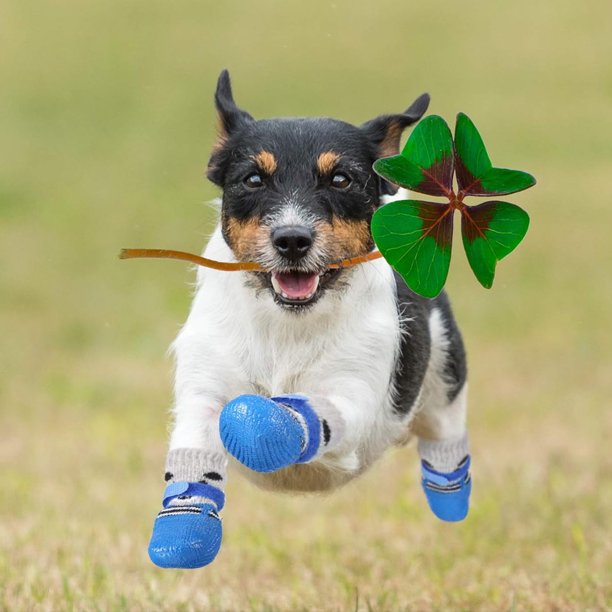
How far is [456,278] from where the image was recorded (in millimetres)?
17438

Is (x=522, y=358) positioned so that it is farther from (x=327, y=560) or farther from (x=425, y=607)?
(x=425, y=607)

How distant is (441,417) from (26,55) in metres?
22.9

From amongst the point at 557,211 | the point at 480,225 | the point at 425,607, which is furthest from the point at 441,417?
the point at 557,211

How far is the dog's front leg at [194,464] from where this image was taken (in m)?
3.82

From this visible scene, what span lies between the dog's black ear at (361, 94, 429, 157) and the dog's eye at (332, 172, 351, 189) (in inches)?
11.3

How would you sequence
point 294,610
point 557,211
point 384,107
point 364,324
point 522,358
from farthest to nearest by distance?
point 384,107, point 557,211, point 522,358, point 294,610, point 364,324

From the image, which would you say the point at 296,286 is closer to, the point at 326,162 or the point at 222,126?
the point at 326,162

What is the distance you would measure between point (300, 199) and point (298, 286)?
288mm

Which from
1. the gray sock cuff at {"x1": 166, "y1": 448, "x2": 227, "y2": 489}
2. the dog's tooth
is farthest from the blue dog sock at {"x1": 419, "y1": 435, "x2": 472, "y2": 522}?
the dog's tooth

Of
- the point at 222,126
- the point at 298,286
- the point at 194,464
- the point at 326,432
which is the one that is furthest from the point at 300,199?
the point at 194,464

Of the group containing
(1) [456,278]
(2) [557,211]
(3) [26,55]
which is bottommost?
(1) [456,278]

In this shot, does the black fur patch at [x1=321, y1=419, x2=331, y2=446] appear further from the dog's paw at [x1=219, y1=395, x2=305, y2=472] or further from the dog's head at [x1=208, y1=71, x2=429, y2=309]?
the dog's head at [x1=208, y1=71, x2=429, y2=309]

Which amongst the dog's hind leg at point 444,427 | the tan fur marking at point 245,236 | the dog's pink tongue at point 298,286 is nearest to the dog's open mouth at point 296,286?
the dog's pink tongue at point 298,286

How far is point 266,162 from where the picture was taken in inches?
163
